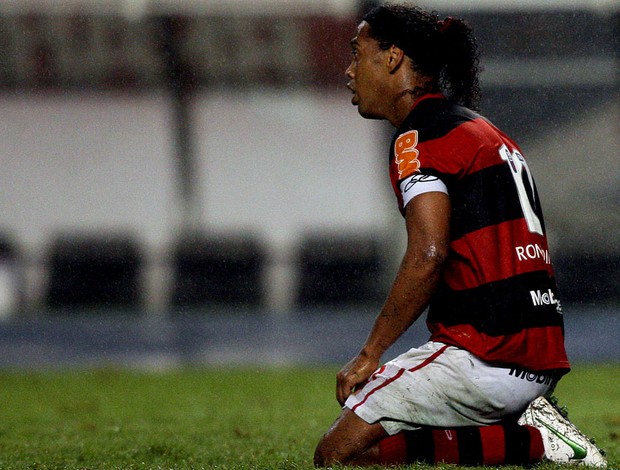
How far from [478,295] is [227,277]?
646 inches

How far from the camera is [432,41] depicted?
386 centimetres

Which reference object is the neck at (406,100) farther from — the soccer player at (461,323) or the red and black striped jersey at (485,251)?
the red and black striped jersey at (485,251)

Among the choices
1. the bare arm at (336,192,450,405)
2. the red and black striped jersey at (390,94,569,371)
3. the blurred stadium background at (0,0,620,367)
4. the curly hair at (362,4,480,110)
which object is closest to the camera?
the bare arm at (336,192,450,405)

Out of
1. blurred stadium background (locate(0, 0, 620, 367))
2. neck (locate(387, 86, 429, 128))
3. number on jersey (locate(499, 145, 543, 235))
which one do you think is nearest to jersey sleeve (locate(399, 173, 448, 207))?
number on jersey (locate(499, 145, 543, 235))

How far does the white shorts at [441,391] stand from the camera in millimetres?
3617

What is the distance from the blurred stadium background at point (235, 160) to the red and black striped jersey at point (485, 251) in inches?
441

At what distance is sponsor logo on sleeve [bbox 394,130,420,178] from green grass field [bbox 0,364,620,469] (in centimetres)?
110

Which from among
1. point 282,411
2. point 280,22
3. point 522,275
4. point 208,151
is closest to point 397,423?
point 522,275

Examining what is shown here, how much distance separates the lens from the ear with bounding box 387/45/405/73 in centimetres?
386

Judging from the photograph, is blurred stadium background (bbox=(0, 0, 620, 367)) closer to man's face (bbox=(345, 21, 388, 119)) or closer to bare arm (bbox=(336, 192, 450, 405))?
man's face (bbox=(345, 21, 388, 119))

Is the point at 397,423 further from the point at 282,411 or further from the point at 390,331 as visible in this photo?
the point at 282,411

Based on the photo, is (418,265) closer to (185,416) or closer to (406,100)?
(406,100)

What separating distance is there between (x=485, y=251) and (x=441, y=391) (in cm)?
49

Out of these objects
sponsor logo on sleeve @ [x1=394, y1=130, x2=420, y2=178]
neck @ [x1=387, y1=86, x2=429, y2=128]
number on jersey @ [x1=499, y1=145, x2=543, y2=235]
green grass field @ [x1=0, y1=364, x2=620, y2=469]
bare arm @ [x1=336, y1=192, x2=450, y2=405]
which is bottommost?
green grass field @ [x1=0, y1=364, x2=620, y2=469]
